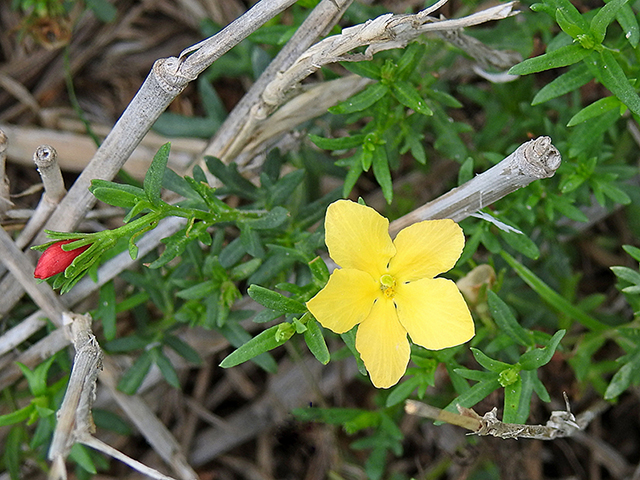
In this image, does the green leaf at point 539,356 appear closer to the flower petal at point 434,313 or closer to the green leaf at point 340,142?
the flower petal at point 434,313

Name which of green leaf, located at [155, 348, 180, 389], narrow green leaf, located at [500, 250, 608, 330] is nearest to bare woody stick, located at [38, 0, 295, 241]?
green leaf, located at [155, 348, 180, 389]

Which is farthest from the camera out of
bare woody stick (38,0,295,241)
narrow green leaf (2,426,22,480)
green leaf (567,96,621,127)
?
narrow green leaf (2,426,22,480)

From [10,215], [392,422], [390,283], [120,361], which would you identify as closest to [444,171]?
[392,422]

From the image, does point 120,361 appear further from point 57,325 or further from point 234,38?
point 234,38

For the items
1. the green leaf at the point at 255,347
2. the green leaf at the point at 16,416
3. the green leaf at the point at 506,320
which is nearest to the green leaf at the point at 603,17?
the green leaf at the point at 506,320

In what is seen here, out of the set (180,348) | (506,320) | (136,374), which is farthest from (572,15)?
(136,374)

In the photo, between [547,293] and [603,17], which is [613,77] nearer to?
[603,17]

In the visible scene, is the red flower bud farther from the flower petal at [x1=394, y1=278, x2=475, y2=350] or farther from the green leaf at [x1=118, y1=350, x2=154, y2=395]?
the flower petal at [x1=394, y1=278, x2=475, y2=350]
